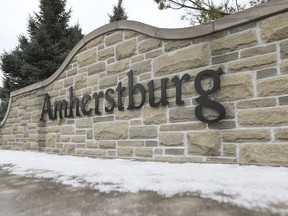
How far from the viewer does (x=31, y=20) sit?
12.3 m

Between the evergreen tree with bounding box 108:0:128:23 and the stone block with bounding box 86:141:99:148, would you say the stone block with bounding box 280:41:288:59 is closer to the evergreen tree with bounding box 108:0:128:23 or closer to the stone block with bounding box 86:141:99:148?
the stone block with bounding box 86:141:99:148

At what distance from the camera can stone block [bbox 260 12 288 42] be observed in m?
2.81

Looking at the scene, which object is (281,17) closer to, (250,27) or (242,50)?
(250,27)

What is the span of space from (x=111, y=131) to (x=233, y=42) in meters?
2.39

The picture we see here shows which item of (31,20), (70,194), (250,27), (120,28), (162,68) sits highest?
(31,20)

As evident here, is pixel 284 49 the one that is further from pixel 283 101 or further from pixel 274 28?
pixel 283 101

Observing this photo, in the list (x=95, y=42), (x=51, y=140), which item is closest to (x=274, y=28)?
(x=95, y=42)

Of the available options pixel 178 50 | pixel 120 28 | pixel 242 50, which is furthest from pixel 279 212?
pixel 120 28

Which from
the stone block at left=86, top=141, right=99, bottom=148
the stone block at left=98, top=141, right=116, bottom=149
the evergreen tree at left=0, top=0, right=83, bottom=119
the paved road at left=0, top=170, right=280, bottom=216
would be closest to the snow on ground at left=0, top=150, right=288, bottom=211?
the paved road at left=0, top=170, right=280, bottom=216

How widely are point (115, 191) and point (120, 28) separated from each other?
3.09 m

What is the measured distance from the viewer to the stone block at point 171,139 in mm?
3457

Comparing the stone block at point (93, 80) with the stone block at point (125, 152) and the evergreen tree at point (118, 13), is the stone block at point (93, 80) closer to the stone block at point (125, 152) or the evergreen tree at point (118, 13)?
the stone block at point (125, 152)

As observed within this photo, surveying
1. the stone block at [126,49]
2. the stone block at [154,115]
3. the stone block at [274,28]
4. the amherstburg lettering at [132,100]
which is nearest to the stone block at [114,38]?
the stone block at [126,49]

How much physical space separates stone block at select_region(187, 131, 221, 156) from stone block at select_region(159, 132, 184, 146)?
0.14 m
